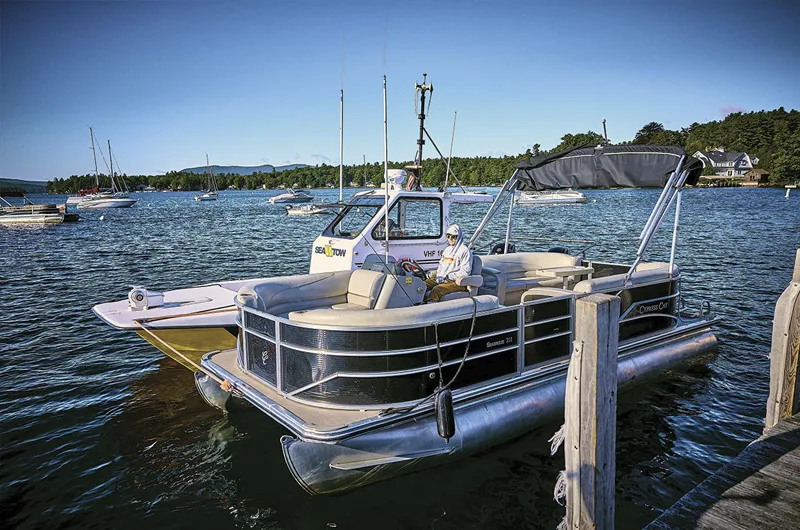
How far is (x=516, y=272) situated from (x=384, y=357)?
438 centimetres

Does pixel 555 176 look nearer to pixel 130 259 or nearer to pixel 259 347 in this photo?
pixel 259 347

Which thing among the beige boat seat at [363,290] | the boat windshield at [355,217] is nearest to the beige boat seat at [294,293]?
the beige boat seat at [363,290]

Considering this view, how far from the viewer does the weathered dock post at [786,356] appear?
6090mm

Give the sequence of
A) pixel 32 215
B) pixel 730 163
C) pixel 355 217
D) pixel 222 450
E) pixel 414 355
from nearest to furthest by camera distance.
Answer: pixel 414 355
pixel 222 450
pixel 355 217
pixel 32 215
pixel 730 163

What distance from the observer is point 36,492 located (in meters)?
6.27

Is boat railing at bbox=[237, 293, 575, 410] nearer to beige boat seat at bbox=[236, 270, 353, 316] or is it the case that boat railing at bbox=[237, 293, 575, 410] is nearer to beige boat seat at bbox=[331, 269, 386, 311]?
beige boat seat at bbox=[236, 270, 353, 316]

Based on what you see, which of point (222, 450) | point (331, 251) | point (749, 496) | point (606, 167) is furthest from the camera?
point (331, 251)

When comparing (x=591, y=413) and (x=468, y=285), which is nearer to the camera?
(x=591, y=413)

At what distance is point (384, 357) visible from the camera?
5555 mm

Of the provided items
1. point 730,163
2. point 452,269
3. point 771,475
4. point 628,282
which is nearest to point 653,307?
point 628,282

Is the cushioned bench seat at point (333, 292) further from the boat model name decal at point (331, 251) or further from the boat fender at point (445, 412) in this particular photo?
the boat model name decal at point (331, 251)

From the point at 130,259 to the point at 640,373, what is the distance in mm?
22201

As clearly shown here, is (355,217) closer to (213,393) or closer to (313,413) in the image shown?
(213,393)

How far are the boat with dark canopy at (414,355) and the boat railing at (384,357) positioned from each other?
0.01 metres
